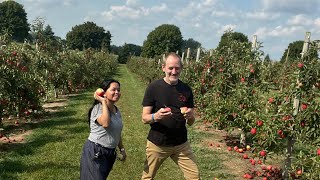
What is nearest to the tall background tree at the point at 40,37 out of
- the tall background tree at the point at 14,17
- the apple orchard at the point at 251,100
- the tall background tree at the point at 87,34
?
the apple orchard at the point at 251,100

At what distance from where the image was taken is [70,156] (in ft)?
25.8

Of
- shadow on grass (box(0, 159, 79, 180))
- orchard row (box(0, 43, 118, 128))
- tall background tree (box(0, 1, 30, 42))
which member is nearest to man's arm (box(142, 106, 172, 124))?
shadow on grass (box(0, 159, 79, 180))

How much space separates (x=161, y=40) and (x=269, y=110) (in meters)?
75.6

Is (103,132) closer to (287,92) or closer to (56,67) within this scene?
(287,92)

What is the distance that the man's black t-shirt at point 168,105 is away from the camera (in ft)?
15.2

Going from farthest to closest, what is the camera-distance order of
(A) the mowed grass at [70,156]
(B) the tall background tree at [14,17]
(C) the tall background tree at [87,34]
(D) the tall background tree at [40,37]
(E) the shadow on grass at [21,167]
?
(C) the tall background tree at [87,34] < (B) the tall background tree at [14,17] < (D) the tall background tree at [40,37] < (A) the mowed grass at [70,156] < (E) the shadow on grass at [21,167]

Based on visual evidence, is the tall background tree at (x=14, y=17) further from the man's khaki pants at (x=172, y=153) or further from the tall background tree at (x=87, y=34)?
the man's khaki pants at (x=172, y=153)

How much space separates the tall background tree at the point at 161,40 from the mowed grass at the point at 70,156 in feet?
220

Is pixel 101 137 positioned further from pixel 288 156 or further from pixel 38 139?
pixel 38 139

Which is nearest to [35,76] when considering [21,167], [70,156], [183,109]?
[70,156]

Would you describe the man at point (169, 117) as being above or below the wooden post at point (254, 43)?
below

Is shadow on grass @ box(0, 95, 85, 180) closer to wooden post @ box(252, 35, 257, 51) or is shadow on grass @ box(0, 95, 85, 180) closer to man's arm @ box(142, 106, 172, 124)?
man's arm @ box(142, 106, 172, 124)

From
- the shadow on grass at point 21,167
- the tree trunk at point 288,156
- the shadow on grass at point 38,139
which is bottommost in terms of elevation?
the shadow on grass at point 21,167

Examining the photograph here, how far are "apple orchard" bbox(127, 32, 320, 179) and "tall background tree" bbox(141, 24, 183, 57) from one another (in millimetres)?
68104
